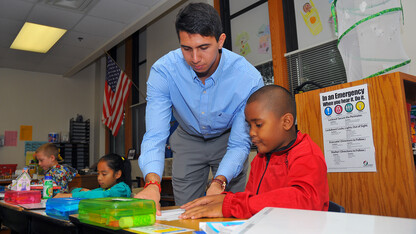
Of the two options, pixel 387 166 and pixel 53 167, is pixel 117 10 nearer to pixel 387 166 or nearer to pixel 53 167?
pixel 53 167

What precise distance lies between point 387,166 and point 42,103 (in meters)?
7.21

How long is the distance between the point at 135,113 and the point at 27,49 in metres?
2.19

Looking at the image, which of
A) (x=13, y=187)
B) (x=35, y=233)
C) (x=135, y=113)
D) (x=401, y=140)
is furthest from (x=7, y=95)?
(x=401, y=140)

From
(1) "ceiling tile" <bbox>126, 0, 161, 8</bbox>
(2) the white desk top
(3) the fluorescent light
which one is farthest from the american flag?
(2) the white desk top

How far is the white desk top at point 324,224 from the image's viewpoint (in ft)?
Answer: 1.30

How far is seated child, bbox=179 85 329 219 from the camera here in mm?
897

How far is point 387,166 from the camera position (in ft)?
4.75

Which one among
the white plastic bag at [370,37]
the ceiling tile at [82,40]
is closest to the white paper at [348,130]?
the white plastic bag at [370,37]

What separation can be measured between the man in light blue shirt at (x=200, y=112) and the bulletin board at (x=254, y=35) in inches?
88.4

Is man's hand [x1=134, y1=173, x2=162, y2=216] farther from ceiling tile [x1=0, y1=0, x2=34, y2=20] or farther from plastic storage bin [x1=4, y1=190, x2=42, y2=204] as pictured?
ceiling tile [x1=0, y1=0, x2=34, y2=20]

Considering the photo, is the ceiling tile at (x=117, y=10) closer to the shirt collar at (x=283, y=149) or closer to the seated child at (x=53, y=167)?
the seated child at (x=53, y=167)

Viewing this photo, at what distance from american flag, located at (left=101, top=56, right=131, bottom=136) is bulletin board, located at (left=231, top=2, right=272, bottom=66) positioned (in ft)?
8.05

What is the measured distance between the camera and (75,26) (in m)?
5.08

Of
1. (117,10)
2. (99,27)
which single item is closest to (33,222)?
(117,10)
